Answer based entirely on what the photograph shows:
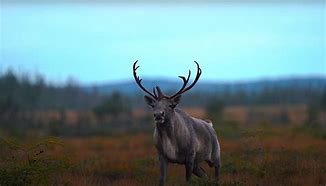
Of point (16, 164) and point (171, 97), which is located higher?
point (171, 97)

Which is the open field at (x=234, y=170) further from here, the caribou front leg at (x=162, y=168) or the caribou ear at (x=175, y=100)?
the caribou ear at (x=175, y=100)

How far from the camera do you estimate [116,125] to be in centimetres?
5625

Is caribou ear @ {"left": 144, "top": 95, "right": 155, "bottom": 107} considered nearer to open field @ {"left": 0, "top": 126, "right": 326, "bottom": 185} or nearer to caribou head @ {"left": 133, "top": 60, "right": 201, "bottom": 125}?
caribou head @ {"left": 133, "top": 60, "right": 201, "bottom": 125}

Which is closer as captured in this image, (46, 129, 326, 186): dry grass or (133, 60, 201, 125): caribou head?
(133, 60, 201, 125): caribou head

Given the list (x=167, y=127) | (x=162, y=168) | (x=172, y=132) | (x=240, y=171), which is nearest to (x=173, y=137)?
(x=172, y=132)

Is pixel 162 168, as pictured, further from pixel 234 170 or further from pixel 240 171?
pixel 234 170

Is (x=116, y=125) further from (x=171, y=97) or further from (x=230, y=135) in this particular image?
(x=171, y=97)

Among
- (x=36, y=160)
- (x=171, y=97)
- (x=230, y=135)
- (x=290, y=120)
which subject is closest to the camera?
(x=36, y=160)

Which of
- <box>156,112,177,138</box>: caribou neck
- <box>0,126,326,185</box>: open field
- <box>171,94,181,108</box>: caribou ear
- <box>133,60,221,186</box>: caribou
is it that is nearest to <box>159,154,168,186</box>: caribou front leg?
<box>133,60,221,186</box>: caribou

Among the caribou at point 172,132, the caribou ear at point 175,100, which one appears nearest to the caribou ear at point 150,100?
the caribou at point 172,132

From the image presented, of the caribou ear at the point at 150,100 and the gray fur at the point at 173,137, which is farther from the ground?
the caribou ear at the point at 150,100

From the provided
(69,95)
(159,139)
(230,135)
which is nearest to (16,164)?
(159,139)

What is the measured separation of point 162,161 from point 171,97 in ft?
4.23

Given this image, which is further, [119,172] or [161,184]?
[119,172]
